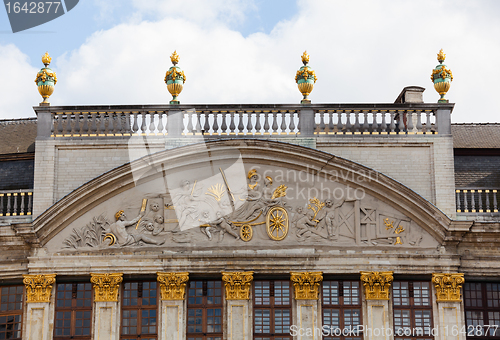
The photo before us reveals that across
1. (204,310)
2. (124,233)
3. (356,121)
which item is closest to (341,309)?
(204,310)

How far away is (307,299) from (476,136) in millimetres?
7308

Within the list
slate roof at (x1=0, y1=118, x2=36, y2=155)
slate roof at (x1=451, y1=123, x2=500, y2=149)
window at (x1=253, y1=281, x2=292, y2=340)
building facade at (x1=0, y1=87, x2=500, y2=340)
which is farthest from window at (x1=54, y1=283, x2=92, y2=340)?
slate roof at (x1=451, y1=123, x2=500, y2=149)

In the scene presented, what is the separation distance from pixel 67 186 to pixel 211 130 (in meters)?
3.65

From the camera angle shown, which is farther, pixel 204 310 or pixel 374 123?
pixel 374 123

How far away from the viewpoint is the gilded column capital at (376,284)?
1991 centimetres

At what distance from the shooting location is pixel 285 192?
20.5m

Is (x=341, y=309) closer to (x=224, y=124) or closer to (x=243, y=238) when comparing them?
(x=243, y=238)

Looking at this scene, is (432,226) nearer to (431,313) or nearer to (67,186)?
(431,313)

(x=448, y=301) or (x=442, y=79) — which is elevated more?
(x=442, y=79)

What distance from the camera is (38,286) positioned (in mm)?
19828

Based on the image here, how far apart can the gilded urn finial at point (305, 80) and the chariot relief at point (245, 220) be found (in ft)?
7.61

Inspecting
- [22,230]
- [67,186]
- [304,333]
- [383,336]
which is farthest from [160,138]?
[383,336]

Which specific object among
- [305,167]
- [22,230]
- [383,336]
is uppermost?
[305,167]

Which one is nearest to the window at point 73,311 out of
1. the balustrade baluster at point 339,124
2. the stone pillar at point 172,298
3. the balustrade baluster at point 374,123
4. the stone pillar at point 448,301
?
the stone pillar at point 172,298
